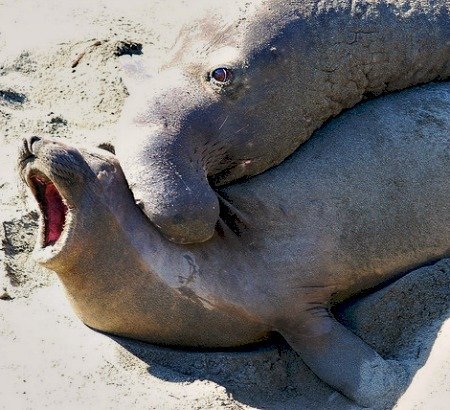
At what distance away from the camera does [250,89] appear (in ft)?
13.4

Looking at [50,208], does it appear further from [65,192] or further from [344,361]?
[344,361]

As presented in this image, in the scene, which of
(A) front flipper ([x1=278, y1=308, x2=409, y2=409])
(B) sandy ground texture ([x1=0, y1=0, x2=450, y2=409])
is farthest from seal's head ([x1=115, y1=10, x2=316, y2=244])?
(A) front flipper ([x1=278, y1=308, x2=409, y2=409])

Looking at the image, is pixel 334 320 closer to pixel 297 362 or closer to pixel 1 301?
pixel 297 362

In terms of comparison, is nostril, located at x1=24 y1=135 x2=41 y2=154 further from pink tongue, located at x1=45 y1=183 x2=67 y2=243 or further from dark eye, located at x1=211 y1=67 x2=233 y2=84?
dark eye, located at x1=211 y1=67 x2=233 y2=84

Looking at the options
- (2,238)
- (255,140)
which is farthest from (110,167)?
(2,238)

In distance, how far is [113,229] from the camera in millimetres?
3998

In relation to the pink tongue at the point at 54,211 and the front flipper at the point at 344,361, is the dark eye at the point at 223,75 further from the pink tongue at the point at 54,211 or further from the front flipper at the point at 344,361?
the front flipper at the point at 344,361

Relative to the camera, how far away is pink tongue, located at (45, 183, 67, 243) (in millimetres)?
4008

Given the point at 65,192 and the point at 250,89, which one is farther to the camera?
the point at 250,89

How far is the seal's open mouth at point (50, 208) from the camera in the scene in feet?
13.1

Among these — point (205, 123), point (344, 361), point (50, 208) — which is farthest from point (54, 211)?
point (344, 361)

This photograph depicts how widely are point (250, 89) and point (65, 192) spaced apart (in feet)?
2.59

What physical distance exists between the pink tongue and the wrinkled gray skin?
280mm

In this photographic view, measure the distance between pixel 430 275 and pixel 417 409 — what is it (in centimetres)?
74
